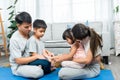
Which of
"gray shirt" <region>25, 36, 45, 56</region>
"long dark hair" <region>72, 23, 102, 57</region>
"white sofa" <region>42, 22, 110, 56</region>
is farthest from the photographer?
"white sofa" <region>42, 22, 110, 56</region>

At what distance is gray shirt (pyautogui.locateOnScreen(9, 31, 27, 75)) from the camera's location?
2.23 metres

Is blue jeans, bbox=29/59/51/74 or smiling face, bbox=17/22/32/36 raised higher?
smiling face, bbox=17/22/32/36

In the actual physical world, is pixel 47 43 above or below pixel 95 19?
below

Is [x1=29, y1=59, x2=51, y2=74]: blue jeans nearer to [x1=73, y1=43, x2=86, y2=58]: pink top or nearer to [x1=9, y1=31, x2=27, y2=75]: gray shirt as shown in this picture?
[x1=9, y1=31, x2=27, y2=75]: gray shirt

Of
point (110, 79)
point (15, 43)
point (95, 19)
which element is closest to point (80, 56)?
point (110, 79)

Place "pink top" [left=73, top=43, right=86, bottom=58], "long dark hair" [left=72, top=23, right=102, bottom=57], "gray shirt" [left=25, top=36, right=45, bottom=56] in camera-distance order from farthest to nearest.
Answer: "gray shirt" [left=25, top=36, right=45, bottom=56] < "pink top" [left=73, top=43, right=86, bottom=58] < "long dark hair" [left=72, top=23, right=102, bottom=57]

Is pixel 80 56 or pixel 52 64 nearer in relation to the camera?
pixel 80 56

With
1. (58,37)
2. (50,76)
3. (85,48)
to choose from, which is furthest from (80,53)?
(58,37)

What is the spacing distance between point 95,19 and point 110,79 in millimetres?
3126

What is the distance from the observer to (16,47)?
7.36ft

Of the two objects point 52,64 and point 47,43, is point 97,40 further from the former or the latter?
point 47,43

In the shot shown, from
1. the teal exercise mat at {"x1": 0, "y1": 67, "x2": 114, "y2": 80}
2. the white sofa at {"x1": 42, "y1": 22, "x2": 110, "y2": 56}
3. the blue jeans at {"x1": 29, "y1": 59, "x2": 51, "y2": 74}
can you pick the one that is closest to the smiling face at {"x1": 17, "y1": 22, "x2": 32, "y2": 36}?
the blue jeans at {"x1": 29, "y1": 59, "x2": 51, "y2": 74}

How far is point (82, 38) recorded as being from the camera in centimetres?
207

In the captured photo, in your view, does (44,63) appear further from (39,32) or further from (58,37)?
(58,37)
